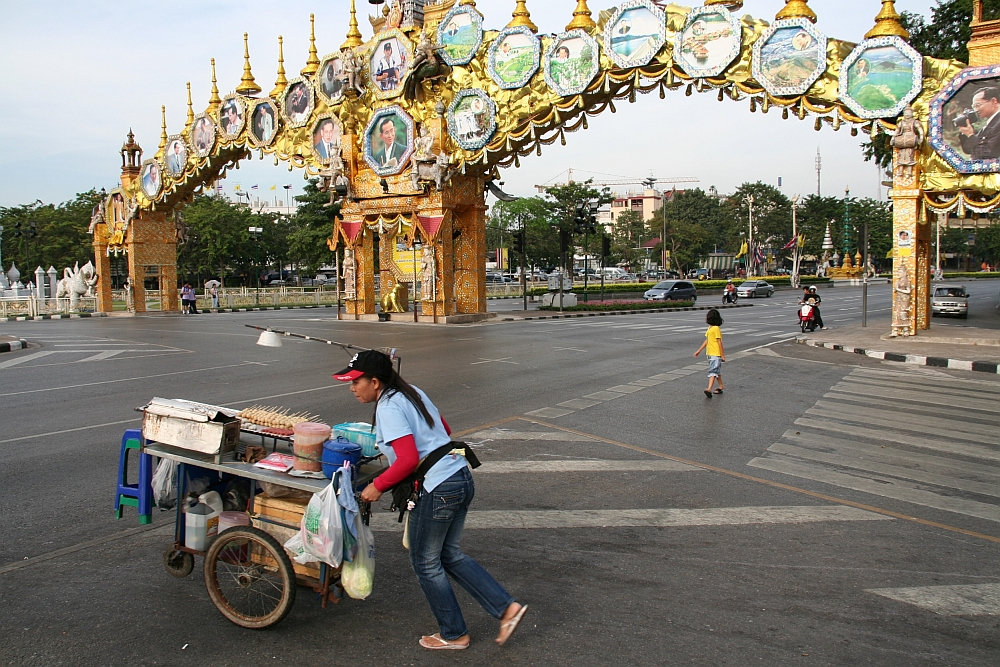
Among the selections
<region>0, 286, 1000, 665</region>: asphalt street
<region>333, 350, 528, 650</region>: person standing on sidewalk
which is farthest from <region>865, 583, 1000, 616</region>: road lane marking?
<region>333, 350, 528, 650</region>: person standing on sidewalk

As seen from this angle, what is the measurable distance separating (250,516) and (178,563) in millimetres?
726

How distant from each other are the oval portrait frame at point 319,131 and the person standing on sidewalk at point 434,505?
88.5 feet

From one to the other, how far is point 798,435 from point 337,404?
6.38 meters

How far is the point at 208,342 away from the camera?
2023cm

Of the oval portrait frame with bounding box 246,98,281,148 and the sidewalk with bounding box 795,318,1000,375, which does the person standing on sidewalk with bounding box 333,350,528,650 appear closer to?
the sidewalk with bounding box 795,318,1000,375

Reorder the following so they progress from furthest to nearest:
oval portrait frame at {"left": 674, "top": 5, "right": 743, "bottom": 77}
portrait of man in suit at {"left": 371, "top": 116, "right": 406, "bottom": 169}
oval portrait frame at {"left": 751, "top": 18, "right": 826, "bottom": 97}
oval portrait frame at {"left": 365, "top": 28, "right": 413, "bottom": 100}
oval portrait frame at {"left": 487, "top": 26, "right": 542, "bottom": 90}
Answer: portrait of man in suit at {"left": 371, "top": 116, "right": 406, "bottom": 169} < oval portrait frame at {"left": 365, "top": 28, "right": 413, "bottom": 100} < oval portrait frame at {"left": 487, "top": 26, "right": 542, "bottom": 90} < oval portrait frame at {"left": 674, "top": 5, "right": 743, "bottom": 77} < oval portrait frame at {"left": 751, "top": 18, "right": 826, "bottom": 97}

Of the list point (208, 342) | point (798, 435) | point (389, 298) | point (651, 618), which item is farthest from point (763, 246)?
point (651, 618)

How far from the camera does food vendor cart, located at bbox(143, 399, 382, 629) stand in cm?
406

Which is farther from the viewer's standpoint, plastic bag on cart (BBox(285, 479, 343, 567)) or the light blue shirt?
the light blue shirt

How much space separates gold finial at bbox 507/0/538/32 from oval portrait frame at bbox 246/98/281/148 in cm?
1156

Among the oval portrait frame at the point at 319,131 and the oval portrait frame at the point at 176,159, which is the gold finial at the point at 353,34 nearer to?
the oval portrait frame at the point at 319,131

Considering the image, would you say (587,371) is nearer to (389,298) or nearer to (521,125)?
(521,125)

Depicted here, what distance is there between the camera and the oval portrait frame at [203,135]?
33.3 metres

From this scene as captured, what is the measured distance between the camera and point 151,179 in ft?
119
